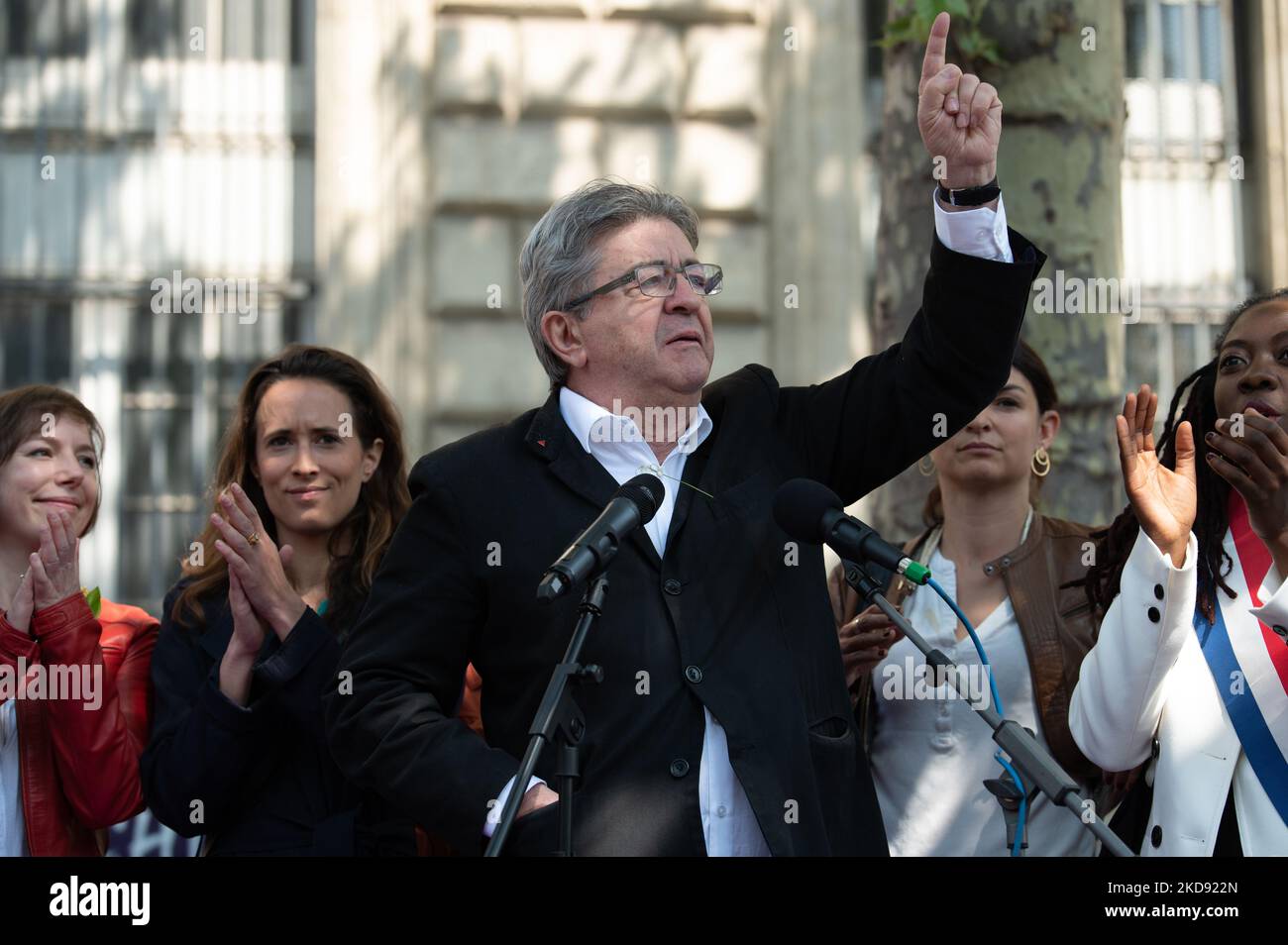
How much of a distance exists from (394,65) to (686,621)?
6284mm

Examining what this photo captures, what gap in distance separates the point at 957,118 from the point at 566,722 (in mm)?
1380

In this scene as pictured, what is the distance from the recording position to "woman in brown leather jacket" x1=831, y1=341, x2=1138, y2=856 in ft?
13.0

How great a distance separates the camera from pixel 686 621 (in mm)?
3271

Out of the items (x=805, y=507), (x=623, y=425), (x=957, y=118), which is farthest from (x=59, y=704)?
(x=957, y=118)

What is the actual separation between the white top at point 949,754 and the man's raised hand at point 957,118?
1.26 metres

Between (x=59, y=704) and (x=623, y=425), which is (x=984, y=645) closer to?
(x=623, y=425)

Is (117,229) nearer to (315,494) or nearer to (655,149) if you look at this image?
(655,149)

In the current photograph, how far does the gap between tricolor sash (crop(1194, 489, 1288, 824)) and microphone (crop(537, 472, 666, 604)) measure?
124cm

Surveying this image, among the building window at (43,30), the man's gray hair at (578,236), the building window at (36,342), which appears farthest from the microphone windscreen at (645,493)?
the building window at (43,30)

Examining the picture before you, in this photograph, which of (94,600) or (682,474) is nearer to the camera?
(682,474)

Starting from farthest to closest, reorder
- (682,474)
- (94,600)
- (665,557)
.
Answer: (94,600)
(682,474)
(665,557)

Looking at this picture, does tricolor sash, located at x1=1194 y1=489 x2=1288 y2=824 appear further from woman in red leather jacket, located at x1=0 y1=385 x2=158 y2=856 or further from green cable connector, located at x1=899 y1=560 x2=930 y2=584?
woman in red leather jacket, located at x1=0 y1=385 x2=158 y2=856

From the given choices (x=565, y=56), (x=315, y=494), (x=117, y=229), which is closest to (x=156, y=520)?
(x=117, y=229)

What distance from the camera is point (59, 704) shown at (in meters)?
3.85
